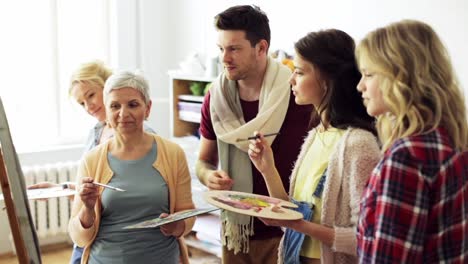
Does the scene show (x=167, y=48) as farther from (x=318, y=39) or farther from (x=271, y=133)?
(x=318, y=39)

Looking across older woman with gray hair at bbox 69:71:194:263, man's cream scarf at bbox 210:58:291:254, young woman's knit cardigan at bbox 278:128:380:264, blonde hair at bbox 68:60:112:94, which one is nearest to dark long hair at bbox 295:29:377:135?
young woman's knit cardigan at bbox 278:128:380:264

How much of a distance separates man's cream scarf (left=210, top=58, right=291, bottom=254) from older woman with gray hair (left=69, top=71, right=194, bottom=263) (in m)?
0.27

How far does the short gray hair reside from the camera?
1987mm

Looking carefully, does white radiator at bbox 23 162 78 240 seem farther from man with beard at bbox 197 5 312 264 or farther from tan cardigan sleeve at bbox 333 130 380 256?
tan cardigan sleeve at bbox 333 130 380 256

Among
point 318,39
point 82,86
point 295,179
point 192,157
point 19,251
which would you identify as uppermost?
point 318,39

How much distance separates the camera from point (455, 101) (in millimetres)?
1326

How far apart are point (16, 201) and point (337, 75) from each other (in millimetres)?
927

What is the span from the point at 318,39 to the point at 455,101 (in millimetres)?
506

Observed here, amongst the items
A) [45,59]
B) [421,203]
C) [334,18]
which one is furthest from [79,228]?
[45,59]

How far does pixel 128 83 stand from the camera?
6.53 ft

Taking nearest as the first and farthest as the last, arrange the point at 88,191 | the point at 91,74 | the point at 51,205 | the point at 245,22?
1. the point at 88,191
2. the point at 245,22
3. the point at 91,74
4. the point at 51,205

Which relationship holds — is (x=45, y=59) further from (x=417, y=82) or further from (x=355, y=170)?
(x=417, y=82)

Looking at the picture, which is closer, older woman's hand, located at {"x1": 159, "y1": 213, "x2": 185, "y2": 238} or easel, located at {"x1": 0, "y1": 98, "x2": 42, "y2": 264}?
easel, located at {"x1": 0, "y1": 98, "x2": 42, "y2": 264}

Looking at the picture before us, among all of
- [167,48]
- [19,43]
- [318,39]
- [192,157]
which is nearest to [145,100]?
[318,39]
